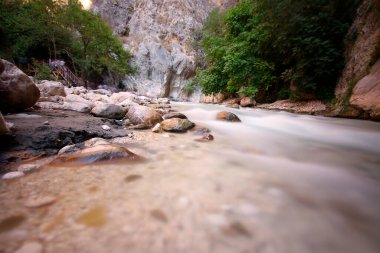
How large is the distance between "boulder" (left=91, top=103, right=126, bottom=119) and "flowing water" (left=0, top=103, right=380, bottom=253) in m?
2.01

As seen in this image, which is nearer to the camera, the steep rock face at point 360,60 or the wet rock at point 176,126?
the wet rock at point 176,126

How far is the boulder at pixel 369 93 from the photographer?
3.70 meters

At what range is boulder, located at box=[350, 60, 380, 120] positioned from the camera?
12.1ft

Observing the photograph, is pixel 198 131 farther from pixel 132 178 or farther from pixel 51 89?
pixel 51 89

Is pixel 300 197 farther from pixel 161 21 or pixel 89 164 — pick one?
pixel 161 21

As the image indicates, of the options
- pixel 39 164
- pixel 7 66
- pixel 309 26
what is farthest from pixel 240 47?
pixel 39 164

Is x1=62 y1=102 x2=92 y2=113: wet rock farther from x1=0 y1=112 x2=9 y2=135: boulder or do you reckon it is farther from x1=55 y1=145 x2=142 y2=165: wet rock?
x1=55 y1=145 x2=142 y2=165: wet rock

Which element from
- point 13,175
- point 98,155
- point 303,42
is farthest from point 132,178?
point 303,42

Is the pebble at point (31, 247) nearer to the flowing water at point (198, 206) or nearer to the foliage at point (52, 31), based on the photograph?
the flowing water at point (198, 206)

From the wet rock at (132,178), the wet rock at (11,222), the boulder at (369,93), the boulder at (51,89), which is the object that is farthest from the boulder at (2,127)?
the boulder at (369,93)

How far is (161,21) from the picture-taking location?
25.4 meters

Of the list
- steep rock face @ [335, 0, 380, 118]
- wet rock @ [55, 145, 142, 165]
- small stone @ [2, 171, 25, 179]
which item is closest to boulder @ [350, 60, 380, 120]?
steep rock face @ [335, 0, 380, 118]

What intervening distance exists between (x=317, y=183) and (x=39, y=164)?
2.19 metres

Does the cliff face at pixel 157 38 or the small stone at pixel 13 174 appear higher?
the cliff face at pixel 157 38
